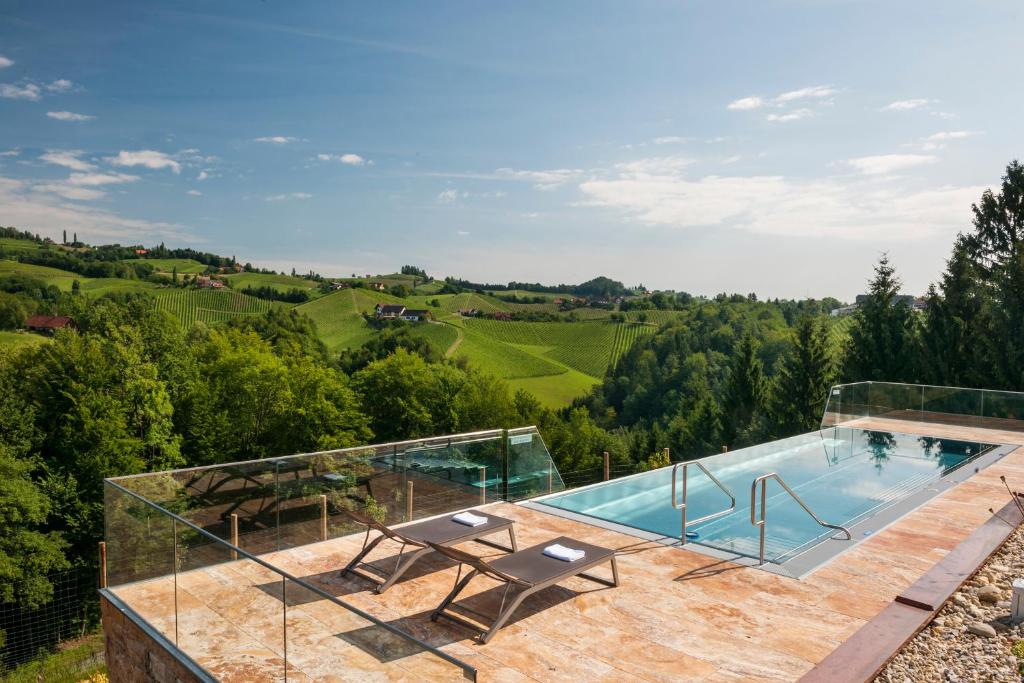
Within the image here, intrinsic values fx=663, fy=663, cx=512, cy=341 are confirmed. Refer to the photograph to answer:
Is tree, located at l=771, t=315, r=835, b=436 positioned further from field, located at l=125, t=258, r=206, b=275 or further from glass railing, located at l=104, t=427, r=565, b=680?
field, located at l=125, t=258, r=206, b=275

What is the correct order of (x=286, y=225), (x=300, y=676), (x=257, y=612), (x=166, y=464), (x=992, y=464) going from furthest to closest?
1. (x=286, y=225)
2. (x=166, y=464)
3. (x=992, y=464)
4. (x=257, y=612)
5. (x=300, y=676)

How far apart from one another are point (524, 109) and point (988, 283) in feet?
69.9

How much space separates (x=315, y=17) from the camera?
35.8 m

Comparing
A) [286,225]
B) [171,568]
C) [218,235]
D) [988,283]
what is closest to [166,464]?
[171,568]

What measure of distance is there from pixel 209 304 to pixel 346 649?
7167cm

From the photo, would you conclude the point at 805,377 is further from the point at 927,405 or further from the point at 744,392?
the point at 927,405

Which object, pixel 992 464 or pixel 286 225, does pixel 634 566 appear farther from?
pixel 286 225

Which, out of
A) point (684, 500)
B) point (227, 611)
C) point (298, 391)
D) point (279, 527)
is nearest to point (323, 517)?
point (279, 527)

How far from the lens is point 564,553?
5477 mm

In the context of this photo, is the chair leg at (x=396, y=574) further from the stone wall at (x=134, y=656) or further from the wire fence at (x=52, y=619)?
the wire fence at (x=52, y=619)

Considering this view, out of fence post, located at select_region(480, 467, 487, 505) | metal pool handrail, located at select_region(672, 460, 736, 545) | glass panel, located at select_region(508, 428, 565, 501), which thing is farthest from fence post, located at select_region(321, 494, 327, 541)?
metal pool handrail, located at select_region(672, 460, 736, 545)

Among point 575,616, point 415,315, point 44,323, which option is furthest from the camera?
point 415,315

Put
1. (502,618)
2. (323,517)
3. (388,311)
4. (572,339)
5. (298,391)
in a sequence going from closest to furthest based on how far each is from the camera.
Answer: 1. (502,618)
2. (323,517)
3. (298,391)
4. (388,311)
5. (572,339)

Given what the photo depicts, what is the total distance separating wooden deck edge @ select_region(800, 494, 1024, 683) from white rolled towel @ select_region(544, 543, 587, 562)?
1834mm
